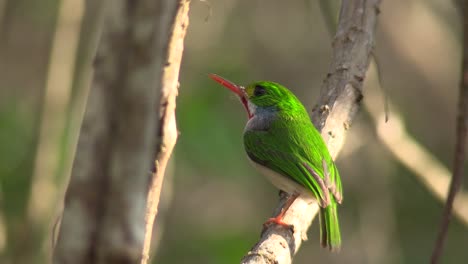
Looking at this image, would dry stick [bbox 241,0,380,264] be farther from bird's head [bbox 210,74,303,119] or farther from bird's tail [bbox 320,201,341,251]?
bird's head [bbox 210,74,303,119]

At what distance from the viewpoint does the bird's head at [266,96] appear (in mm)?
5223

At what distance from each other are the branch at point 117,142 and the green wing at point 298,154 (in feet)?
8.62

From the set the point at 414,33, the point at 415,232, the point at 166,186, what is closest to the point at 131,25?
the point at 166,186

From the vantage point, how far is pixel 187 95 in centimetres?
769

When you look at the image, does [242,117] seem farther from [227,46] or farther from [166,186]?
[166,186]

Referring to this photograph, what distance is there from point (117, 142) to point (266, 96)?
→ 3.75 meters

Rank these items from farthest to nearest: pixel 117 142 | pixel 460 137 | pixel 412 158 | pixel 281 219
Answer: pixel 412 158 < pixel 281 219 < pixel 460 137 < pixel 117 142

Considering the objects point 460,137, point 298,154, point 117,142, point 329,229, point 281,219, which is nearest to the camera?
point 117,142

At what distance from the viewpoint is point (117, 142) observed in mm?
1583

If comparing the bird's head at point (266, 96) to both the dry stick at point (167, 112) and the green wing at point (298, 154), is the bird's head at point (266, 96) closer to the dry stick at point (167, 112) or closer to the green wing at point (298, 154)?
the green wing at point (298, 154)

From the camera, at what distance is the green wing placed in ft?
14.2

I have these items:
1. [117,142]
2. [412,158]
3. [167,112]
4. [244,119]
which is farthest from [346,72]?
[244,119]

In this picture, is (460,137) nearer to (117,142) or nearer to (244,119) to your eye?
(117,142)

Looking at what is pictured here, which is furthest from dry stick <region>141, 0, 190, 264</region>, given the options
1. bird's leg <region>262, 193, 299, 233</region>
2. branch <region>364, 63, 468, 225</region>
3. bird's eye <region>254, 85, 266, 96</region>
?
bird's eye <region>254, 85, 266, 96</region>
